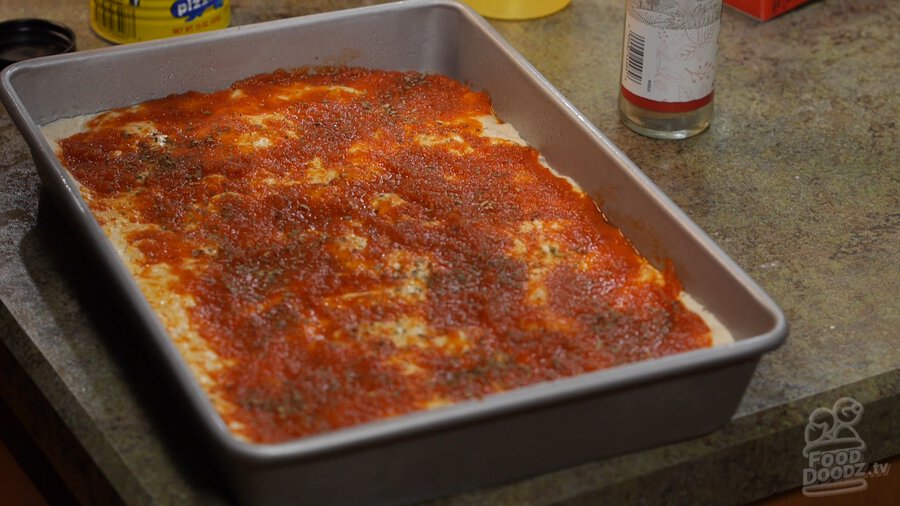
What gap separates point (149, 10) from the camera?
146 centimetres

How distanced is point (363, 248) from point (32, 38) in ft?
2.25

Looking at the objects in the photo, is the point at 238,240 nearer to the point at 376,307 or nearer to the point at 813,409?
the point at 376,307

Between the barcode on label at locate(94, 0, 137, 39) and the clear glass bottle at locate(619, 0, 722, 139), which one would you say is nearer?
the clear glass bottle at locate(619, 0, 722, 139)

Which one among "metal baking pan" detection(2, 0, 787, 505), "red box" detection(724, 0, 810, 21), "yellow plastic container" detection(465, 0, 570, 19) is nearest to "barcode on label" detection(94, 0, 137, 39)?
"metal baking pan" detection(2, 0, 787, 505)

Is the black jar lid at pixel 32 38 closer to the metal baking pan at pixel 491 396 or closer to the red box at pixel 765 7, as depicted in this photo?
the metal baking pan at pixel 491 396

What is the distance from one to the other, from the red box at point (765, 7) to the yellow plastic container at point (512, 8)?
0.93 ft

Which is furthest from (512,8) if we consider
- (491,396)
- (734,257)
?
(491,396)

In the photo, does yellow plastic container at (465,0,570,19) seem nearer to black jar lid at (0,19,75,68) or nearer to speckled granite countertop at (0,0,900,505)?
speckled granite countertop at (0,0,900,505)

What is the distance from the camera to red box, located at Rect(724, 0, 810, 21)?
1.66m

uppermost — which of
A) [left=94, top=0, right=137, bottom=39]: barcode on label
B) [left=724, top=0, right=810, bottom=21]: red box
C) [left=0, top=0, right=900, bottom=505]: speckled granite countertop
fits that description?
[left=94, top=0, right=137, bottom=39]: barcode on label

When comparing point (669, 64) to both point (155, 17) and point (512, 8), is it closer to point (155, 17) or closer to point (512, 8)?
point (512, 8)

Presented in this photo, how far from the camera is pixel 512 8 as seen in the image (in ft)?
5.37

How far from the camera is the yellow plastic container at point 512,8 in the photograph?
64.3 inches

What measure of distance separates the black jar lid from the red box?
94 centimetres
